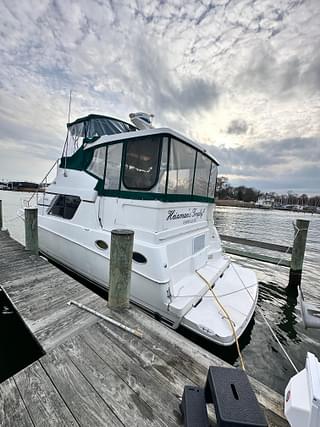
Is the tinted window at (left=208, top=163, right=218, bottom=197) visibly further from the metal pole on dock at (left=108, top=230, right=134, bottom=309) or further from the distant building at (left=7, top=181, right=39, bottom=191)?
the distant building at (left=7, top=181, right=39, bottom=191)

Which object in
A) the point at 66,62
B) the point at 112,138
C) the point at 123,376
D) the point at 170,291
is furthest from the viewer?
the point at 66,62

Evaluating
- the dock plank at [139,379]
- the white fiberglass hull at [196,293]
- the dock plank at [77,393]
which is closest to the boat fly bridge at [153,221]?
the white fiberglass hull at [196,293]

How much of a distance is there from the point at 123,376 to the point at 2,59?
8.31m

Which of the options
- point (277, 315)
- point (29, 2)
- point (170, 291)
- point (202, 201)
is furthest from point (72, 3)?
point (277, 315)

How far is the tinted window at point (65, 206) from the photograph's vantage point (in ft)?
13.4

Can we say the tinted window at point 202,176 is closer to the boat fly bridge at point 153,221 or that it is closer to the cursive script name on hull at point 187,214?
the boat fly bridge at point 153,221

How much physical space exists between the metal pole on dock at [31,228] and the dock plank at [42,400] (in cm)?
320

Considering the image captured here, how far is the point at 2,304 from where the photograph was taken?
3670 mm

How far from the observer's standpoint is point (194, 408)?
1138mm

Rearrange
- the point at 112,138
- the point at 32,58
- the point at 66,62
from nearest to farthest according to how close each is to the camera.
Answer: the point at 112,138
the point at 32,58
the point at 66,62

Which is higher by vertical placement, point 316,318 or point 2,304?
point 316,318

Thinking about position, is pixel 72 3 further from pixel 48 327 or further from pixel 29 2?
pixel 48 327

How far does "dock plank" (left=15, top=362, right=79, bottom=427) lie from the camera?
1153mm

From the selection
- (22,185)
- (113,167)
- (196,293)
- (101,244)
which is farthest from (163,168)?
A: (22,185)
